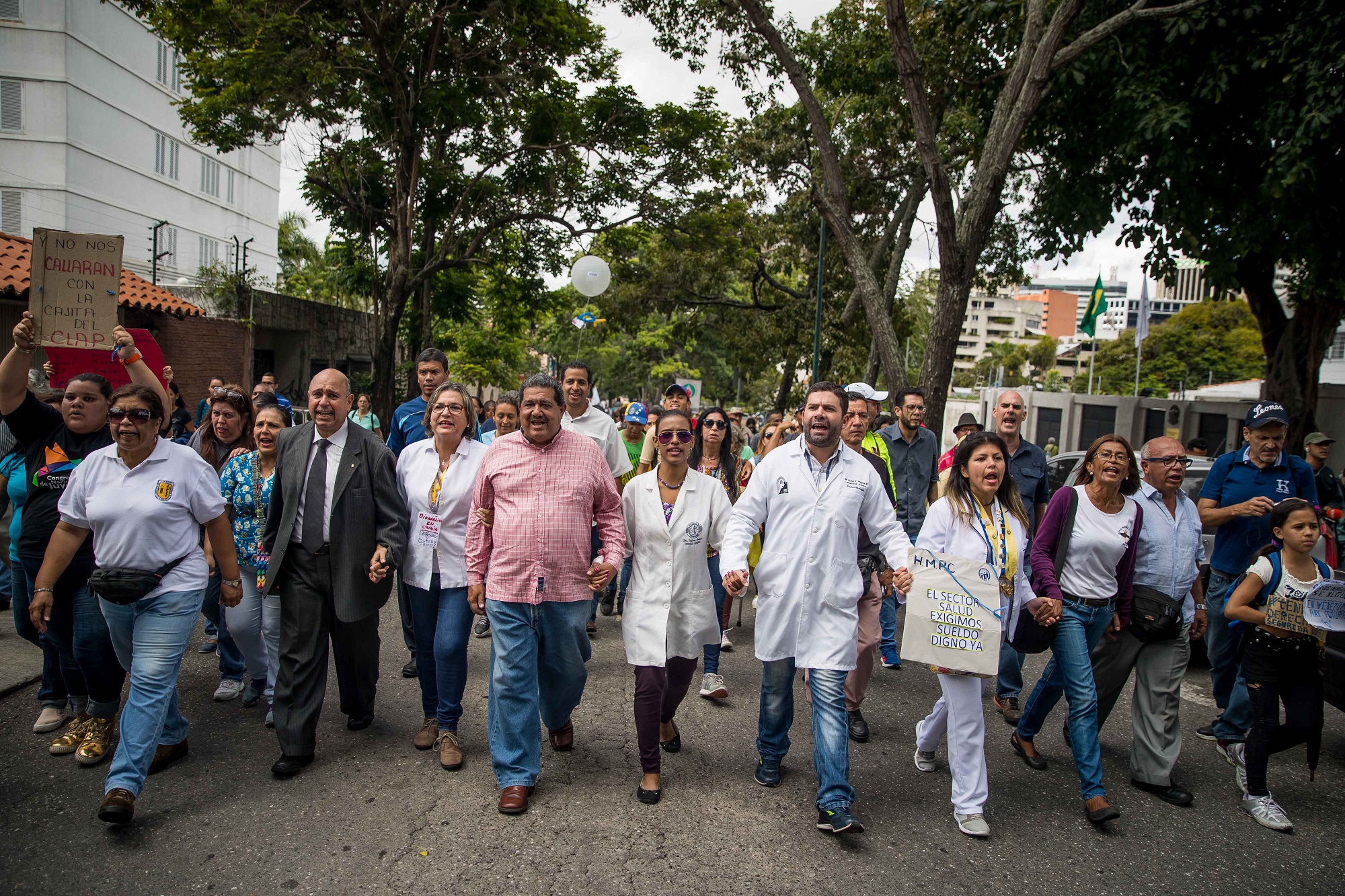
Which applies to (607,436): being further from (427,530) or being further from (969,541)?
(969,541)

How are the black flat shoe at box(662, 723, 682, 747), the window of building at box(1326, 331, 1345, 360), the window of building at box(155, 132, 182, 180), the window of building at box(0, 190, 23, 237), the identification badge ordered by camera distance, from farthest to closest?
the window of building at box(155, 132, 182, 180)
the window of building at box(1326, 331, 1345, 360)
the window of building at box(0, 190, 23, 237)
the black flat shoe at box(662, 723, 682, 747)
the identification badge

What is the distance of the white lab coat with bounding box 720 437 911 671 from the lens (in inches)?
158

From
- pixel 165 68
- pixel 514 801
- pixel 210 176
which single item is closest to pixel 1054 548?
pixel 514 801

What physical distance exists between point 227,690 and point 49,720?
0.88 metres

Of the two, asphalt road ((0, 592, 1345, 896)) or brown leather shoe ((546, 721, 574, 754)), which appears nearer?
asphalt road ((0, 592, 1345, 896))

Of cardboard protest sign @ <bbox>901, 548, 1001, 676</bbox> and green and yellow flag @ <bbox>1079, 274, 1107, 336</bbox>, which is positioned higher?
green and yellow flag @ <bbox>1079, 274, 1107, 336</bbox>

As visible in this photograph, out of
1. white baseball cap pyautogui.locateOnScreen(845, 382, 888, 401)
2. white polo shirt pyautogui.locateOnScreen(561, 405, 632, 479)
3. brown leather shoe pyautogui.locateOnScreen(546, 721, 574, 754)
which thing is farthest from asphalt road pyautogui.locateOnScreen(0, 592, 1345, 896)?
white baseball cap pyautogui.locateOnScreen(845, 382, 888, 401)

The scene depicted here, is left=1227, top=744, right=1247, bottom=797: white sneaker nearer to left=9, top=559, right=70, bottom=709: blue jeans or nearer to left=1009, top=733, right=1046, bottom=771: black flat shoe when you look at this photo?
left=1009, top=733, right=1046, bottom=771: black flat shoe

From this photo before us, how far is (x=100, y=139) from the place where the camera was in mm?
33719

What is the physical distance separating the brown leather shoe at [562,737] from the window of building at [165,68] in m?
41.2

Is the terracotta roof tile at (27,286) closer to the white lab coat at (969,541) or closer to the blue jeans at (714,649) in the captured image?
the blue jeans at (714,649)

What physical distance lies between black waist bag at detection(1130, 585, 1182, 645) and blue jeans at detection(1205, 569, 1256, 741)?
0.45 metres

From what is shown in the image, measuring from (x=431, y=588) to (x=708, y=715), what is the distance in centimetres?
186

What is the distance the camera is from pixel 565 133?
16.6 m
